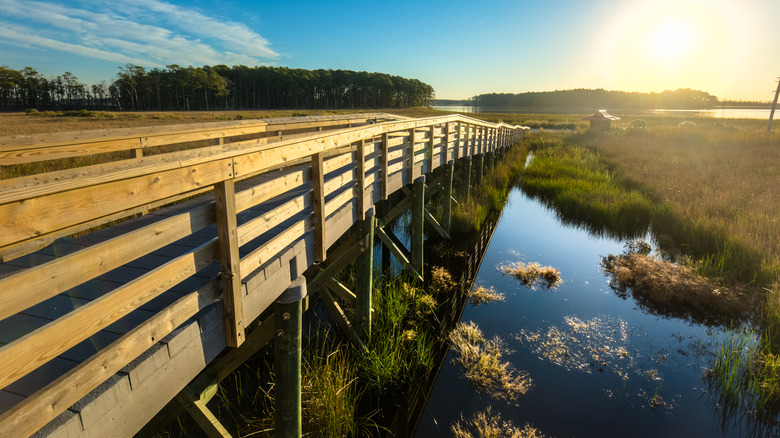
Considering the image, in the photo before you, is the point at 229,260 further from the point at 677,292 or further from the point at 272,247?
the point at 677,292

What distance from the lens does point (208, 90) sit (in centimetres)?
11362

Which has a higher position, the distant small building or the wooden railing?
the distant small building

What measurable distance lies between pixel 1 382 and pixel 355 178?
170 inches

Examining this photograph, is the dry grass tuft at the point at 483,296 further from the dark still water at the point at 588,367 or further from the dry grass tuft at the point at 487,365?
the dry grass tuft at the point at 487,365

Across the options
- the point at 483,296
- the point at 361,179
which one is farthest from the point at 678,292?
the point at 361,179

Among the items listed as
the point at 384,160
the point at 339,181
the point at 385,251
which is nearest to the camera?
the point at 339,181

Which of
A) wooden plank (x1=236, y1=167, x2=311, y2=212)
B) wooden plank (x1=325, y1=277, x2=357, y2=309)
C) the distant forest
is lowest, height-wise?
wooden plank (x1=325, y1=277, x2=357, y2=309)

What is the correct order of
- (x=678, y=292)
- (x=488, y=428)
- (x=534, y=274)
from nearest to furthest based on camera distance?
1. (x=488, y=428)
2. (x=678, y=292)
3. (x=534, y=274)

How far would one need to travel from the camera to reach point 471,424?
14.6 feet

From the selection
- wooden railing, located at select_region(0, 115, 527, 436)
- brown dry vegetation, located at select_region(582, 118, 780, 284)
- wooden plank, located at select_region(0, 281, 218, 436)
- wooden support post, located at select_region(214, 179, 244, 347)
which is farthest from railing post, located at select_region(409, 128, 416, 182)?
brown dry vegetation, located at select_region(582, 118, 780, 284)

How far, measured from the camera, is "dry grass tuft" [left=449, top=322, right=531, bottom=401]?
4.98 metres

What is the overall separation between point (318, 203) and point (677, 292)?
21.4ft

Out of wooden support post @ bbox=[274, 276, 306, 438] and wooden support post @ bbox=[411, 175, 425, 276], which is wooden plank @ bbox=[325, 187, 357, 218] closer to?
wooden support post @ bbox=[274, 276, 306, 438]

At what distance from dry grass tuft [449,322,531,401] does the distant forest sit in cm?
11828
